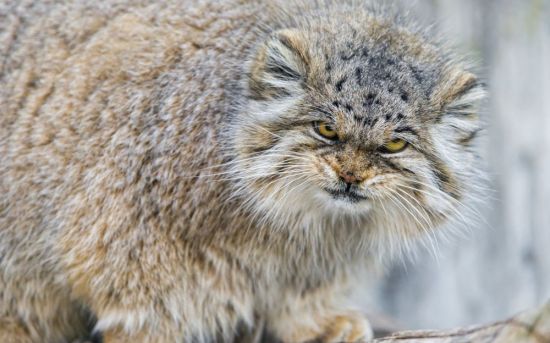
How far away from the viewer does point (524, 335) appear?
467 cm

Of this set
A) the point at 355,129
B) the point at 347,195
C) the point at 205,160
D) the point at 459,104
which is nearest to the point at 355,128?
the point at 355,129

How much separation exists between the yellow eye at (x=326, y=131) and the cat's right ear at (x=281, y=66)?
268mm

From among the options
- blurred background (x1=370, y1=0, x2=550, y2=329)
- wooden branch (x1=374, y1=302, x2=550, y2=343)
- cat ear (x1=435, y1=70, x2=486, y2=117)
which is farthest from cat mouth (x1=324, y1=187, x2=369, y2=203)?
blurred background (x1=370, y1=0, x2=550, y2=329)

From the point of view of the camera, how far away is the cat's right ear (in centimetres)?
570

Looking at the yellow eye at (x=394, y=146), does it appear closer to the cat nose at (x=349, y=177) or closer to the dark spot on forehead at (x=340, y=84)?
the cat nose at (x=349, y=177)

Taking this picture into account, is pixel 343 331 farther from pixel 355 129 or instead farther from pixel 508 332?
pixel 508 332

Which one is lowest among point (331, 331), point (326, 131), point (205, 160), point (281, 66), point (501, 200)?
point (331, 331)

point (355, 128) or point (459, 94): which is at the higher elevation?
point (459, 94)

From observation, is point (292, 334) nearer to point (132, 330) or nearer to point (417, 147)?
point (132, 330)

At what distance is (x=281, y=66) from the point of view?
5.75 meters

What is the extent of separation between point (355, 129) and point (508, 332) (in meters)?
1.40

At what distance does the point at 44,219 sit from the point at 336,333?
84.0 inches

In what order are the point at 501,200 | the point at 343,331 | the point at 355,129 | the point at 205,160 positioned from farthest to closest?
the point at 501,200
the point at 343,331
the point at 205,160
the point at 355,129

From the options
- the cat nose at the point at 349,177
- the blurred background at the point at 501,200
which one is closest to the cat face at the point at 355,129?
the cat nose at the point at 349,177
